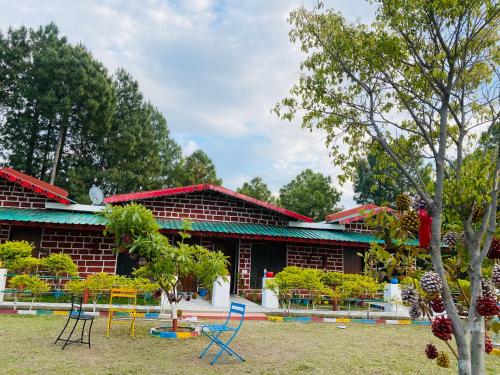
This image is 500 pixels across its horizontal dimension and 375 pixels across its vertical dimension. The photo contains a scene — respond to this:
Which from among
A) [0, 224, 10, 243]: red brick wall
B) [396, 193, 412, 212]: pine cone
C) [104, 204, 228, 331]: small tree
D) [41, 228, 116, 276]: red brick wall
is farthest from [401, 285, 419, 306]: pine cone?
[0, 224, 10, 243]: red brick wall

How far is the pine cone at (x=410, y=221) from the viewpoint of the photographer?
264cm

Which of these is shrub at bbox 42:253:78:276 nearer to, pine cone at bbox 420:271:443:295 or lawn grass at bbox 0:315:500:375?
lawn grass at bbox 0:315:500:375

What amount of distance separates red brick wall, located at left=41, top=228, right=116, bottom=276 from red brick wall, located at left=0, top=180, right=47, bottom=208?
48.1 inches

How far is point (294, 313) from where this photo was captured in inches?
458

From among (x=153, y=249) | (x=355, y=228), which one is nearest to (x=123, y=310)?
(x=153, y=249)

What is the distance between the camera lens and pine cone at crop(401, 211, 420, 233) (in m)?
2.64

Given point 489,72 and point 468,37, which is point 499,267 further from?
point 489,72

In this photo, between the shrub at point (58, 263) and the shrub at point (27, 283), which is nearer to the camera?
the shrub at point (27, 283)

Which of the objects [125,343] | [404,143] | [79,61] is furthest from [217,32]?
[79,61]

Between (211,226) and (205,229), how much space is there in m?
0.75

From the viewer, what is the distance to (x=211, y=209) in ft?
50.1

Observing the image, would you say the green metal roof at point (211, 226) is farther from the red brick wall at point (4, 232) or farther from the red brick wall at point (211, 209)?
the red brick wall at point (4, 232)

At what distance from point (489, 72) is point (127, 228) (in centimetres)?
609

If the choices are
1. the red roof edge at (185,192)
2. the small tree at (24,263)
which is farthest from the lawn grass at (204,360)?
the red roof edge at (185,192)
